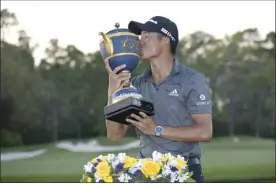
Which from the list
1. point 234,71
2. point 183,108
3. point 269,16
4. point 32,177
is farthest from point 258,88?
point 183,108

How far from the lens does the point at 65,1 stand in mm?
8086

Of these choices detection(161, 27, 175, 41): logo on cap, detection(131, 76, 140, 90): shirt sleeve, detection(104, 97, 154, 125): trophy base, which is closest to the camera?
detection(104, 97, 154, 125): trophy base

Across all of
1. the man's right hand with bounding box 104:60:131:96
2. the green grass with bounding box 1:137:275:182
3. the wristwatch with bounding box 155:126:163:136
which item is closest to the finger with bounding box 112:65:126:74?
the man's right hand with bounding box 104:60:131:96

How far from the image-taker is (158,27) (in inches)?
71.9

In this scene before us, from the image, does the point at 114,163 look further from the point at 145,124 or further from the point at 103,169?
the point at 145,124

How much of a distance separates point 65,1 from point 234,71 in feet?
10.2

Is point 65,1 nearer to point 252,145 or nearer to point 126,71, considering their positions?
point 252,145

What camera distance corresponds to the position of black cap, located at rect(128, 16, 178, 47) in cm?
183

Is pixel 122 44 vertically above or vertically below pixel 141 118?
above

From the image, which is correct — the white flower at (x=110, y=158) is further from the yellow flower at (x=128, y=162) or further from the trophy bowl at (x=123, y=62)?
the trophy bowl at (x=123, y=62)

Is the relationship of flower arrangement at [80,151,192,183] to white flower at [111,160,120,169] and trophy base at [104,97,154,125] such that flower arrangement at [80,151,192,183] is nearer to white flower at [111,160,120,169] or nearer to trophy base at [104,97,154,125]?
white flower at [111,160,120,169]

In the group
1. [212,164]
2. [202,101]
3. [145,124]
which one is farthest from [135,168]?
[212,164]

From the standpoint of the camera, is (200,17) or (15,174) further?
(15,174)

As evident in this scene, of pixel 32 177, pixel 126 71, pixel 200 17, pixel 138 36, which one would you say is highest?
pixel 200 17
